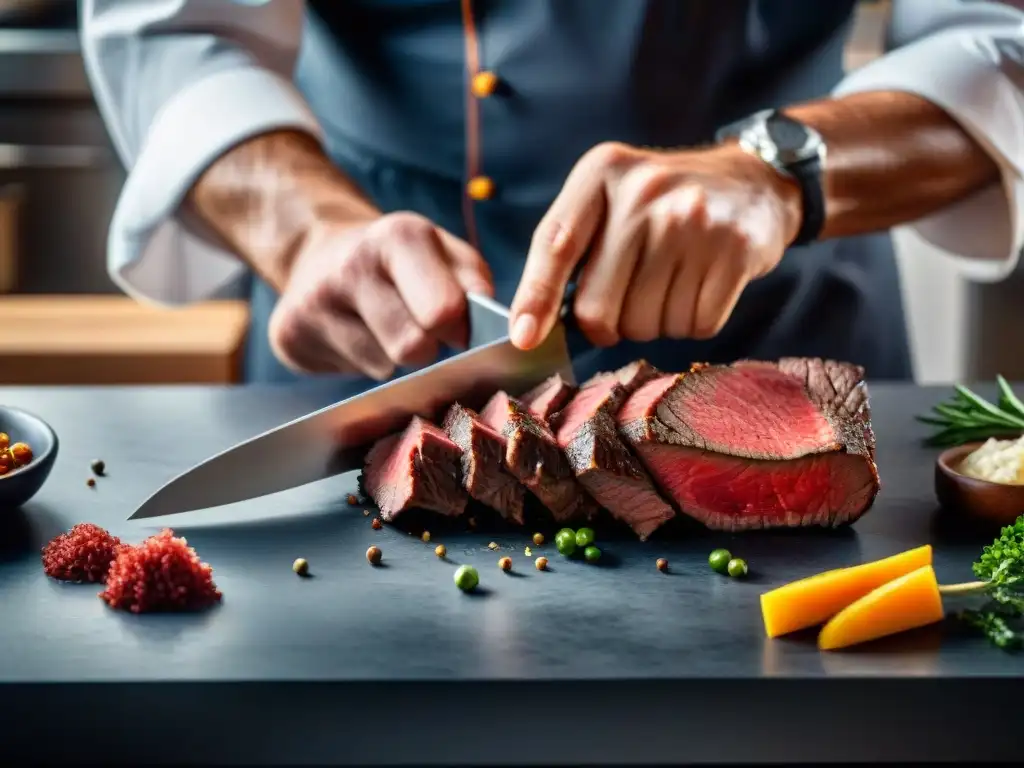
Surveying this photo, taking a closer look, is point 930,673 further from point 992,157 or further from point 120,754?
point 992,157

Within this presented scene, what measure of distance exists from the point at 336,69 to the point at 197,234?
1.49 ft

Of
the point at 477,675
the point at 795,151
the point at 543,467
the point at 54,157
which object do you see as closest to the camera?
the point at 477,675

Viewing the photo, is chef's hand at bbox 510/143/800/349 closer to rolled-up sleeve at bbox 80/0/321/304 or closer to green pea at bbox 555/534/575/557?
green pea at bbox 555/534/575/557

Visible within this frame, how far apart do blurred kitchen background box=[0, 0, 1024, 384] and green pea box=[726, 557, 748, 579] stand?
2.58m

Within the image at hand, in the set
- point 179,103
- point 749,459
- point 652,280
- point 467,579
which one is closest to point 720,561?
point 749,459

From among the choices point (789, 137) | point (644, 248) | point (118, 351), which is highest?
point (789, 137)

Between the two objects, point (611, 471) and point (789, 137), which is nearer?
point (611, 471)

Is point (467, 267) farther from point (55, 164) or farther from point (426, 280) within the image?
point (55, 164)

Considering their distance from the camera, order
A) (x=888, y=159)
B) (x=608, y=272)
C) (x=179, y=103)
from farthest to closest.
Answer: (x=179, y=103)
(x=888, y=159)
(x=608, y=272)

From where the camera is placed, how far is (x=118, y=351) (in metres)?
3.69

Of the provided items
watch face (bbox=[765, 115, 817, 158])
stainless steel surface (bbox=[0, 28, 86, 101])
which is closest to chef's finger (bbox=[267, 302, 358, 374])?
watch face (bbox=[765, 115, 817, 158])

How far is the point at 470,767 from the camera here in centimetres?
129

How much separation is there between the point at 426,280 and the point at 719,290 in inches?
18.1

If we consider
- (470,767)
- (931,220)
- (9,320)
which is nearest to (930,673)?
(470,767)
